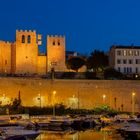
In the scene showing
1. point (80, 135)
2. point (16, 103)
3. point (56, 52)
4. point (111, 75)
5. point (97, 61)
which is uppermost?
point (56, 52)

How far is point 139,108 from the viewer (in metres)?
61.2

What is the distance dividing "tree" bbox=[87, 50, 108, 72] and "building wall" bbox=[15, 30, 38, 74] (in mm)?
10928

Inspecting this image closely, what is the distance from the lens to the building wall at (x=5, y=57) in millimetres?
69750

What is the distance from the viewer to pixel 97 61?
261ft

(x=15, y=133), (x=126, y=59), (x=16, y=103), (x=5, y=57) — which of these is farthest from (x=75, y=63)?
(x=15, y=133)

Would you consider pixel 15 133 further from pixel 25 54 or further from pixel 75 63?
pixel 75 63

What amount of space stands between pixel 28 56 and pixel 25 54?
0.46m

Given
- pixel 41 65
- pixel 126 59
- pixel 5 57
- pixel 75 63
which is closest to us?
pixel 5 57

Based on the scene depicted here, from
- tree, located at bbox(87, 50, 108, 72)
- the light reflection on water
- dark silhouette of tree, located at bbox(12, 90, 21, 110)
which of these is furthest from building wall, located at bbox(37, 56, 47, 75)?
the light reflection on water

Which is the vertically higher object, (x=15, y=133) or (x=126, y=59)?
(x=126, y=59)

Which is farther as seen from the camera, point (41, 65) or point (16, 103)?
point (41, 65)

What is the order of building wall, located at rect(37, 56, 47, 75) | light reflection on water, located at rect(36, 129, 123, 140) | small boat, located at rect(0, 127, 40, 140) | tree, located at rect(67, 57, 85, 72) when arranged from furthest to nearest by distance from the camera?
1. tree, located at rect(67, 57, 85, 72)
2. building wall, located at rect(37, 56, 47, 75)
3. light reflection on water, located at rect(36, 129, 123, 140)
4. small boat, located at rect(0, 127, 40, 140)

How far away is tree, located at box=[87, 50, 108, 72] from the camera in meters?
78.4

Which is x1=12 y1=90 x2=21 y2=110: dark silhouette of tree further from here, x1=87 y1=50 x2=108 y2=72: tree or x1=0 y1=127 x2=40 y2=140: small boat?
x1=87 y1=50 x2=108 y2=72: tree
